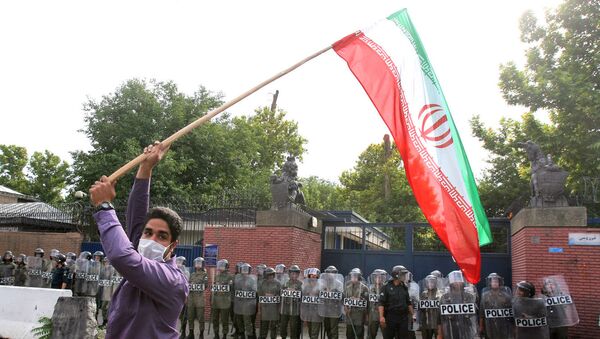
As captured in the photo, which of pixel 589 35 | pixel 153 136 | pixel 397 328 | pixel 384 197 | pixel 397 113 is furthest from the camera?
pixel 384 197

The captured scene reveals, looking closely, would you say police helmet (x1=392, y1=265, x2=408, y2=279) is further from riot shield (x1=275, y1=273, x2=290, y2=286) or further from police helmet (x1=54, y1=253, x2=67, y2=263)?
police helmet (x1=54, y1=253, x2=67, y2=263)

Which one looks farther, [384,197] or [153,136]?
[384,197]

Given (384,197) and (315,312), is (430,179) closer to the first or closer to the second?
(315,312)

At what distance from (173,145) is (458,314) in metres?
27.2

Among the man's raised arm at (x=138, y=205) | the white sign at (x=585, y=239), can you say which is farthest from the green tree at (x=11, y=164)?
the man's raised arm at (x=138, y=205)

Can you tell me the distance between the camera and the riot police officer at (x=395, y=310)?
34.5 ft

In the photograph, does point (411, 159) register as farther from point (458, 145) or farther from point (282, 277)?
point (282, 277)

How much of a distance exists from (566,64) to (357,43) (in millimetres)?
14020

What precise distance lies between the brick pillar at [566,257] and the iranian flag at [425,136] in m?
7.80

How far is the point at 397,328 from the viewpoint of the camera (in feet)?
34.6

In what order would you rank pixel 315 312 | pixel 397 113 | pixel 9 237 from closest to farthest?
pixel 397 113 → pixel 315 312 → pixel 9 237

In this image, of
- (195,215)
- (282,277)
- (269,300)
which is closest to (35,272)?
(195,215)

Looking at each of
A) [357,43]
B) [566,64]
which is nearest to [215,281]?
[357,43]

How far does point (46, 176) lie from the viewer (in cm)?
4866
